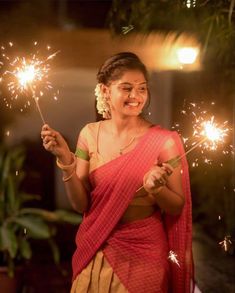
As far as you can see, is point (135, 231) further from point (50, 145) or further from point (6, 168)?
point (6, 168)

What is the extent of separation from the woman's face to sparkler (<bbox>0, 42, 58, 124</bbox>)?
0.31 m

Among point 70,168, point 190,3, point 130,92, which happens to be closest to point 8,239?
point 70,168

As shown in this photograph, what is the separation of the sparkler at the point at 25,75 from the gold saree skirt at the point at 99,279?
0.64m

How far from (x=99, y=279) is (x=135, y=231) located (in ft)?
0.83

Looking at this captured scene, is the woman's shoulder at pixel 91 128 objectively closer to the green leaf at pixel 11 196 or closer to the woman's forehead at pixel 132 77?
the woman's forehead at pixel 132 77

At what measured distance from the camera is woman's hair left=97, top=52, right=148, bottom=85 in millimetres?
2262

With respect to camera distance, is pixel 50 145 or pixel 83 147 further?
pixel 83 147

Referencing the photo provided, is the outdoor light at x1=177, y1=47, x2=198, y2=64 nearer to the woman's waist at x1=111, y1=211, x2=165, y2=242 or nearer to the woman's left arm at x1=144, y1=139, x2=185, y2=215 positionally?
the woman's left arm at x1=144, y1=139, x2=185, y2=215

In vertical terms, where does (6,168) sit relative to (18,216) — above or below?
above

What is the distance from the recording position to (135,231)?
2.34m

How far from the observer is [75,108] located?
2604 mm

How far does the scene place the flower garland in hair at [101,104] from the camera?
235cm

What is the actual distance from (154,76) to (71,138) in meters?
0.47

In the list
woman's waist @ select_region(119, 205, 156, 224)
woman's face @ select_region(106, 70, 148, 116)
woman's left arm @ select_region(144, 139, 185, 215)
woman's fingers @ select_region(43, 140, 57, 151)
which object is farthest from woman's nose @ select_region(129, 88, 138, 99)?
woman's waist @ select_region(119, 205, 156, 224)
